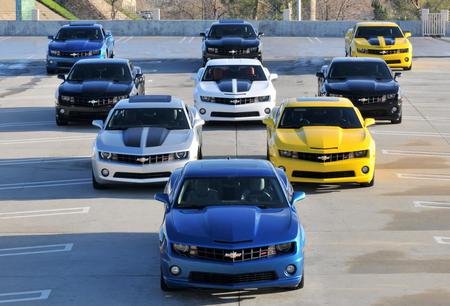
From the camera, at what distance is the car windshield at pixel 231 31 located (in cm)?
3841

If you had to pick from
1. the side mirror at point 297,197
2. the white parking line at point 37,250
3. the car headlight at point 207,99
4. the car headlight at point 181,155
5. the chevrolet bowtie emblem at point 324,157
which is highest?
the side mirror at point 297,197

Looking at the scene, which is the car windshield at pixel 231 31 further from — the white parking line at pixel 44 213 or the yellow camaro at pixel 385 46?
the white parking line at pixel 44 213

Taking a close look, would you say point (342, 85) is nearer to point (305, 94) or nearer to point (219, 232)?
point (305, 94)

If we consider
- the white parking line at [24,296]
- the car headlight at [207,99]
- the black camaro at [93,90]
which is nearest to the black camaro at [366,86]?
the car headlight at [207,99]

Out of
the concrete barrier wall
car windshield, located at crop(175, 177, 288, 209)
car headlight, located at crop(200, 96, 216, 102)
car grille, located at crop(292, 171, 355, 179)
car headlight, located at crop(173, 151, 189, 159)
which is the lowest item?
the concrete barrier wall

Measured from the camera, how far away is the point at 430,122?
2716 centimetres

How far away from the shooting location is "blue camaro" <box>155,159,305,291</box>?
475 inches

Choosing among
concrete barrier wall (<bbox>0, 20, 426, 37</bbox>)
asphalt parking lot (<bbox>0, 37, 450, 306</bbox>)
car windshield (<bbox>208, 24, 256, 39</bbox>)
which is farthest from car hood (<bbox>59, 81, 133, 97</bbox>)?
concrete barrier wall (<bbox>0, 20, 426, 37</bbox>)

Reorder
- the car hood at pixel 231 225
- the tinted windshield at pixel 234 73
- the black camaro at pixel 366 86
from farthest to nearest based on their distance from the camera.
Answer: the tinted windshield at pixel 234 73 → the black camaro at pixel 366 86 → the car hood at pixel 231 225

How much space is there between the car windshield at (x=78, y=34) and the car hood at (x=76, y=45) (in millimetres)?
423

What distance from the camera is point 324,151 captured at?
18.5 metres

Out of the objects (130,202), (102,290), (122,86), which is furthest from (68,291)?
(122,86)

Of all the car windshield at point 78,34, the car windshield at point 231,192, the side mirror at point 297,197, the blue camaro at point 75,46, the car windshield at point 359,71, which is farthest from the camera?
the car windshield at point 78,34

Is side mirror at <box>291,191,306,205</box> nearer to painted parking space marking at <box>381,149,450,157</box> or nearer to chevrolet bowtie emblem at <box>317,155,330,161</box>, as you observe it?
chevrolet bowtie emblem at <box>317,155,330,161</box>
